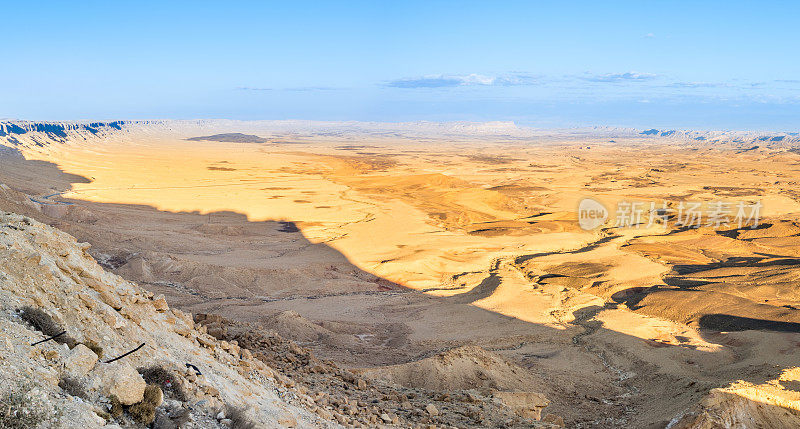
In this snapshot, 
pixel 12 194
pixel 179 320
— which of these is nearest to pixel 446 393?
pixel 179 320

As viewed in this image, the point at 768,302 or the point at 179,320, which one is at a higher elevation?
the point at 179,320

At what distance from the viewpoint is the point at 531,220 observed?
39.6m

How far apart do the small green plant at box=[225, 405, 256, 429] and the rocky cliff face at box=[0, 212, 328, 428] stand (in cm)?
2

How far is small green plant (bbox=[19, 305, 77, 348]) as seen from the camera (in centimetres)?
549

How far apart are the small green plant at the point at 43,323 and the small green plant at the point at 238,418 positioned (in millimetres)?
1706

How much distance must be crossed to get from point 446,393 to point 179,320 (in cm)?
528

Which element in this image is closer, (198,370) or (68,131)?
(198,370)

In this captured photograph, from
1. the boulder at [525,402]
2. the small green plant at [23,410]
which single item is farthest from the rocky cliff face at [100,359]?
the boulder at [525,402]

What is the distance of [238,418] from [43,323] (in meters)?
2.16

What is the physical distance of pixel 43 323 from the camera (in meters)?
5.52

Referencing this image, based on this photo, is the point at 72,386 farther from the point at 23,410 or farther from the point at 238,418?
the point at 238,418

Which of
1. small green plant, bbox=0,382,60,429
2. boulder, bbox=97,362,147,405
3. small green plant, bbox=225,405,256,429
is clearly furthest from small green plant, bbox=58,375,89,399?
small green plant, bbox=225,405,256,429

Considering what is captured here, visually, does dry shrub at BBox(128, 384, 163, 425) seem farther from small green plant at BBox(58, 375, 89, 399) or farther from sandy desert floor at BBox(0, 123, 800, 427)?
sandy desert floor at BBox(0, 123, 800, 427)

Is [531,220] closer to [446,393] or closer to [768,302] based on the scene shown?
[768,302]
